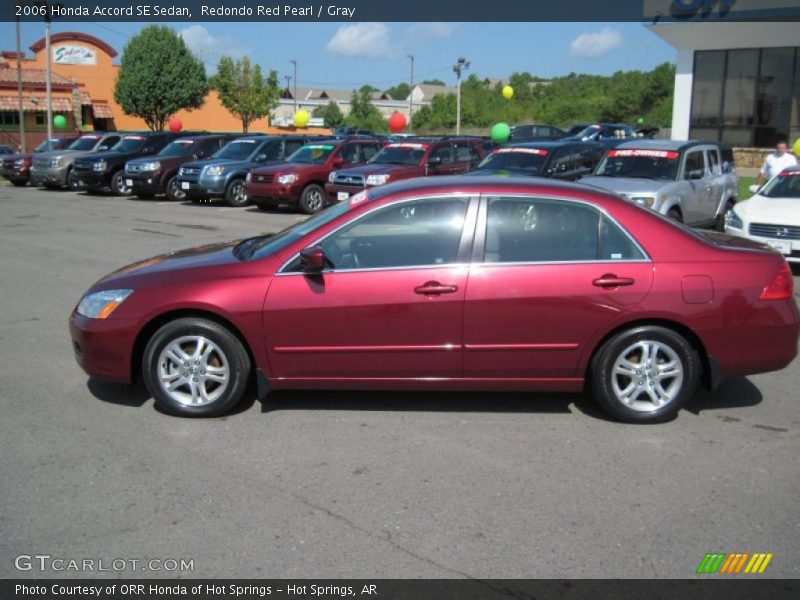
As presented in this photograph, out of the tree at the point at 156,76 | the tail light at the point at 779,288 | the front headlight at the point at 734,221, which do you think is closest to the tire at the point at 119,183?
the front headlight at the point at 734,221

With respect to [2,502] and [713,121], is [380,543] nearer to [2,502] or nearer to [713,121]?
[2,502]

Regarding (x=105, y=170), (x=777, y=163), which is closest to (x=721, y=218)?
(x=777, y=163)

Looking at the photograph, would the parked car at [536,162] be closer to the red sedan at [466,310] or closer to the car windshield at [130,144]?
the red sedan at [466,310]

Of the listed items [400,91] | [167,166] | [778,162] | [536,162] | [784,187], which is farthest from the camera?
[400,91]

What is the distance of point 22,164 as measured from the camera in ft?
85.0

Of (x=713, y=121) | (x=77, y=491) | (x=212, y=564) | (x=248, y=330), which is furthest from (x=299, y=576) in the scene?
(x=713, y=121)

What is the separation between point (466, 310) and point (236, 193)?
609 inches

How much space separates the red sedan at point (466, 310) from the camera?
16.7ft

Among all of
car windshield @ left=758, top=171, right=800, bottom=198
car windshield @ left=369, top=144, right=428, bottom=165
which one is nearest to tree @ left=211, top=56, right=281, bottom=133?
car windshield @ left=369, top=144, right=428, bottom=165

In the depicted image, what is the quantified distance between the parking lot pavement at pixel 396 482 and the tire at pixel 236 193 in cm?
1344

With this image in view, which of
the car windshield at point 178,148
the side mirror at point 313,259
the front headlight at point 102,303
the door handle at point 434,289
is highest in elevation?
the car windshield at point 178,148

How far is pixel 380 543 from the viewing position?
12.2 ft

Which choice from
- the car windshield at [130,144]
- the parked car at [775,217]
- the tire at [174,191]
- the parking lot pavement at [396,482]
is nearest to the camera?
the parking lot pavement at [396,482]

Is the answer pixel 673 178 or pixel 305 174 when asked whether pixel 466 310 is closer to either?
pixel 673 178
